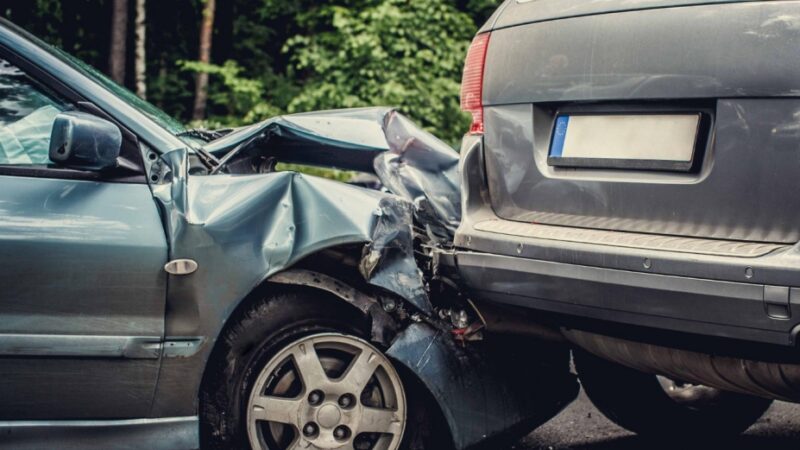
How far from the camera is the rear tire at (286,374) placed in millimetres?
3609

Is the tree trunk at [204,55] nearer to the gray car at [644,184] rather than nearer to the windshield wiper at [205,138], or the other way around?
the windshield wiper at [205,138]

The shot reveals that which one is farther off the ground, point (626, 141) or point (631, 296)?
point (626, 141)

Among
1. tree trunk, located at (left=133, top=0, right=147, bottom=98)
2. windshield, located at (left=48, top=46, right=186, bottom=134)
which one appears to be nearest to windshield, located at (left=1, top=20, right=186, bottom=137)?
windshield, located at (left=48, top=46, right=186, bottom=134)

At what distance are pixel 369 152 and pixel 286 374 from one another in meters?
1.09

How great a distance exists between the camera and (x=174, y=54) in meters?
15.8

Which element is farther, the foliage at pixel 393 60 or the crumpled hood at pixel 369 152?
the foliage at pixel 393 60

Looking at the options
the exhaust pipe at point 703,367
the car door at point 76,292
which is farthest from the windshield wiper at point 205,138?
the exhaust pipe at point 703,367

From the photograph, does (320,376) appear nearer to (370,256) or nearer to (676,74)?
(370,256)

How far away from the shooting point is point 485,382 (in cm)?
373

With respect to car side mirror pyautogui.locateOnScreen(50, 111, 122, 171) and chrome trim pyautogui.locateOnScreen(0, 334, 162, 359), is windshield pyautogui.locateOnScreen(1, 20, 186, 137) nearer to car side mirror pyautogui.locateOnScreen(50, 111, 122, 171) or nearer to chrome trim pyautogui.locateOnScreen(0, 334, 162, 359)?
car side mirror pyautogui.locateOnScreen(50, 111, 122, 171)

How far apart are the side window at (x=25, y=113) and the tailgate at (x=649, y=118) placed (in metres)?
1.49

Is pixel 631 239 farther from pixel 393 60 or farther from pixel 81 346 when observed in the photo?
pixel 393 60

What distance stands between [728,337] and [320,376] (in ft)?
4.36

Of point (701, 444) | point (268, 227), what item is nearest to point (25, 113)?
point (268, 227)
